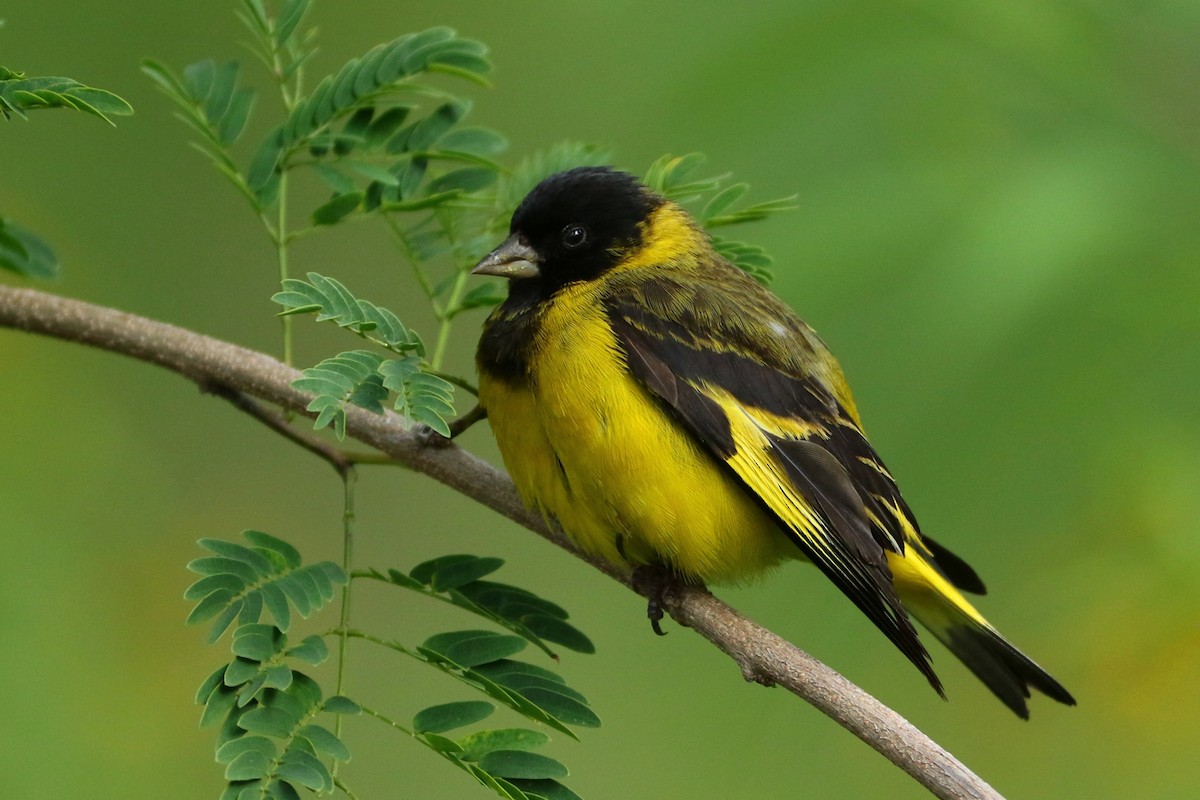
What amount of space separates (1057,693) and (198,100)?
2.62 metres

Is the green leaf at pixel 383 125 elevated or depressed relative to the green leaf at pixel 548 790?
elevated

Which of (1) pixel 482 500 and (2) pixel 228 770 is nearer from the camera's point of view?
(2) pixel 228 770

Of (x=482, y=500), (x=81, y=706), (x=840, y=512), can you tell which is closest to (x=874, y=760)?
(x=840, y=512)

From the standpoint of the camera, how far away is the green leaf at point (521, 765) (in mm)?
2508

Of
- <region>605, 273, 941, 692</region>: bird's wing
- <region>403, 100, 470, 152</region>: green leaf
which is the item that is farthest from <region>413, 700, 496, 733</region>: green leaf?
<region>403, 100, 470, 152</region>: green leaf

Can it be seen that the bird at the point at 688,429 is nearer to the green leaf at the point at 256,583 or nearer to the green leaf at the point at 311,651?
the green leaf at the point at 256,583

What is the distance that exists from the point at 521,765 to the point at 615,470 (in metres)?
0.81

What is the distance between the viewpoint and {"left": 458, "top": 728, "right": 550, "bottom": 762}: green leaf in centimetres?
250

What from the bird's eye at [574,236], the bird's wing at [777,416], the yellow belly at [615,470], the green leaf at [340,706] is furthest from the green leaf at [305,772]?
the bird's eye at [574,236]

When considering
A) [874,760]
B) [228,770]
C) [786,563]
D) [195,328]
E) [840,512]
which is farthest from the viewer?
[195,328]

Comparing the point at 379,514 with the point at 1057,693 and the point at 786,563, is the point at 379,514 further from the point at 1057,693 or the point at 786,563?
the point at 1057,693

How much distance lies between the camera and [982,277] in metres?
3.28

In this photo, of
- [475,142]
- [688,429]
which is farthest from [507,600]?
[475,142]

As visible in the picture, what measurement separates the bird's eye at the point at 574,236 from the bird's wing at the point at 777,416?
0.76 ft
